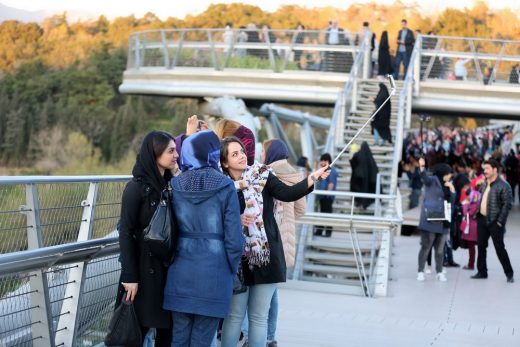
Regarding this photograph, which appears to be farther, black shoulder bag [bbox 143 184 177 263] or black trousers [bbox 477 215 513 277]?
black trousers [bbox 477 215 513 277]

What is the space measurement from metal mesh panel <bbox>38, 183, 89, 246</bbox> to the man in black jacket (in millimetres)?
8701

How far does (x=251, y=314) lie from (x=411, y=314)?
225 inches

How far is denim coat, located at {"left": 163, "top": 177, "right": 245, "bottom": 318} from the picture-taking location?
5.86 meters

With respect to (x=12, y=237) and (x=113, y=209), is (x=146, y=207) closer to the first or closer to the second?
(x=12, y=237)

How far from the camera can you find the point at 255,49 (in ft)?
93.0

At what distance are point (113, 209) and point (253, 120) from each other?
68.2 ft

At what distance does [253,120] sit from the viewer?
28.6 meters

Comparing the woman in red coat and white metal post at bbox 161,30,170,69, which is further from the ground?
white metal post at bbox 161,30,170,69

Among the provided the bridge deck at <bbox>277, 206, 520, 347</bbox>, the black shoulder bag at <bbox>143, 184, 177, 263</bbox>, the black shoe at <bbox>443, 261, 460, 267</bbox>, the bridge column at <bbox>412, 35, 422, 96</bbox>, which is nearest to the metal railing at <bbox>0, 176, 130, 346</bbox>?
the black shoulder bag at <bbox>143, 184, 177, 263</bbox>

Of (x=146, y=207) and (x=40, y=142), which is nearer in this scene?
(x=146, y=207)

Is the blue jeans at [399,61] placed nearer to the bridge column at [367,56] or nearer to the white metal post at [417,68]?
the bridge column at [367,56]

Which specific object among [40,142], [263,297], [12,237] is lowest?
[40,142]

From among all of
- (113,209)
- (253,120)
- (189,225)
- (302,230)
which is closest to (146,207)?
(189,225)

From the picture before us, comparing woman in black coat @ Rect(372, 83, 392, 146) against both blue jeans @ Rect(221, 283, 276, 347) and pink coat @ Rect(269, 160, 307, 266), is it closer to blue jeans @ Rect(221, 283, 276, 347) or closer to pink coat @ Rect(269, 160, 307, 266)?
pink coat @ Rect(269, 160, 307, 266)
